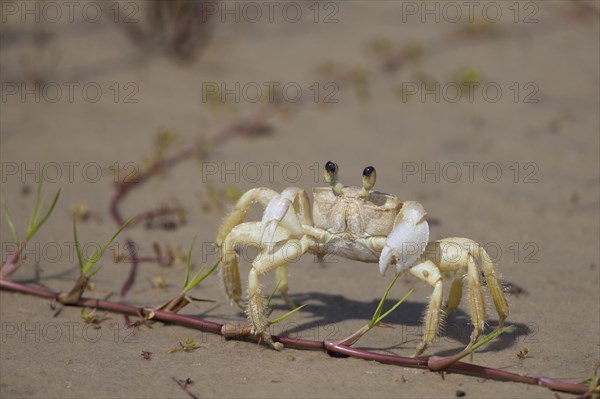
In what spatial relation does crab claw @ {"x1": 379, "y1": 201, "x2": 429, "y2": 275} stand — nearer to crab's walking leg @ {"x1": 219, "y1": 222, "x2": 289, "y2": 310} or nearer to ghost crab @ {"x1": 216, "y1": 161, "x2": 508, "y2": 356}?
ghost crab @ {"x1": 216, "y1": 161, "x2": 508, "y2": 356}

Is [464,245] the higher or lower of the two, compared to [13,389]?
higher

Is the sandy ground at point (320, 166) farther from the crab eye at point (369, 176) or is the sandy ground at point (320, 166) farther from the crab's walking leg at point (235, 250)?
the crab eye at point (369, 176)

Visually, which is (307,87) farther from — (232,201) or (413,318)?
(413,318)

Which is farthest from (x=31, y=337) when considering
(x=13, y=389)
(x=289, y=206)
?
(x=289, y=206)

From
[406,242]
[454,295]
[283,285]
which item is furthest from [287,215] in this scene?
[454,295]

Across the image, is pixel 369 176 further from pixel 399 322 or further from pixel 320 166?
pixel 320 166

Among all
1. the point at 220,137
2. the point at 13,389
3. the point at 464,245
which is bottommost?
the point at 13,389

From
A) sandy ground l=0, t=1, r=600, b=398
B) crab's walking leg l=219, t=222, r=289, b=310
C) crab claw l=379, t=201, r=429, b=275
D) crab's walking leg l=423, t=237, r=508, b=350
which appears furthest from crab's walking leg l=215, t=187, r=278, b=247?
crab's walking leg l=423, t=237, r=508, b=350
